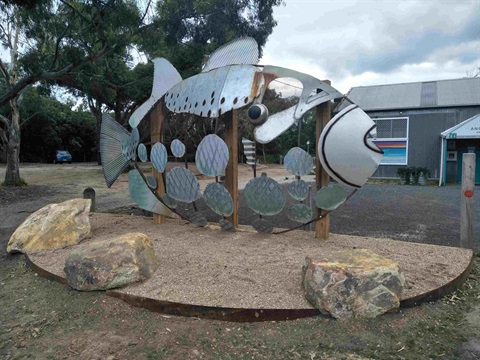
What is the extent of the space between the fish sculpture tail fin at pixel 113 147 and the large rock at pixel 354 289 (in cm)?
382

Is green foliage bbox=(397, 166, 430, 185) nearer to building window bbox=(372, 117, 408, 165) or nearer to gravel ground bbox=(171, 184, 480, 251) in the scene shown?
building window bbox=(372, 117, 408, 165)

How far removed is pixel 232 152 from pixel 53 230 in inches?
103

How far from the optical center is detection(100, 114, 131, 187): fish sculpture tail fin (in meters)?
5.66

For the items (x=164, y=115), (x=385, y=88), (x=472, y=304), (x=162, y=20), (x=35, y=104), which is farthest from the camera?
(x=385, y=88)

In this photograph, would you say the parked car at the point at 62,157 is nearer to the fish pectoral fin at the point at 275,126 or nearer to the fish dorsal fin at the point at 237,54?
the fish dorsal fin at the point at 237,54

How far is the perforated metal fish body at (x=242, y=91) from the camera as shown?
4.32 meters

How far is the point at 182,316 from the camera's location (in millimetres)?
2979

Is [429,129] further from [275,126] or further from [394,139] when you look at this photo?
[275,126]

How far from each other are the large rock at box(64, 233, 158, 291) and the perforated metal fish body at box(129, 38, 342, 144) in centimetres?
196

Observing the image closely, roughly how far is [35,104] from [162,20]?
33.5 feet

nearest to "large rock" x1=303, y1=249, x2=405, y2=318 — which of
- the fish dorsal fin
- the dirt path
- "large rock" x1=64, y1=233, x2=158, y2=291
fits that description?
the dirt path

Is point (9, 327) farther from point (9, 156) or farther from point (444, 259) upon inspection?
point (9, 156)

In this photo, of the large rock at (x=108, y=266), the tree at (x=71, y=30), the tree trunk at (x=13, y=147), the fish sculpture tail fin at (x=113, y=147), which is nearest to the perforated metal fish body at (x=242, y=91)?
the fish sculpture tail fin at (x=113, y=147)

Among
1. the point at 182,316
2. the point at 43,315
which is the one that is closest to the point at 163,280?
the point at 182,316
